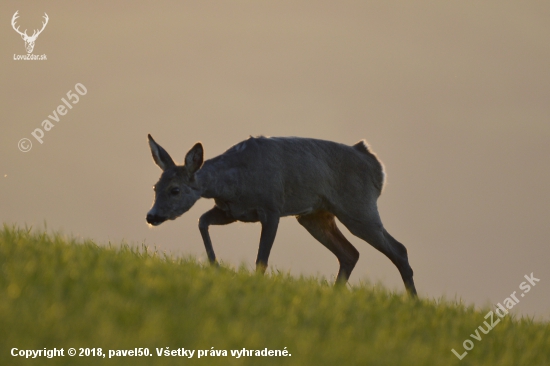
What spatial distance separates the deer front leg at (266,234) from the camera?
12.3 m

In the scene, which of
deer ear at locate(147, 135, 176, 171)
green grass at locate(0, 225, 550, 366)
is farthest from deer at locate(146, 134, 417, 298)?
green grass at locate(0, 225, 550, 366)

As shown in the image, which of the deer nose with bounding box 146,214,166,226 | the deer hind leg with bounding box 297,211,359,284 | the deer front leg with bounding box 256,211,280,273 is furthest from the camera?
the deer hind leg with bounding box 297,211,359,284

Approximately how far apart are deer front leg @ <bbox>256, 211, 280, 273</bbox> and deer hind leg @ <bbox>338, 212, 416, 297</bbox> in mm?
1625

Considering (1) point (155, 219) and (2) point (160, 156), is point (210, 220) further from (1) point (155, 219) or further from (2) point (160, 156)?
(2) point (160, 156)

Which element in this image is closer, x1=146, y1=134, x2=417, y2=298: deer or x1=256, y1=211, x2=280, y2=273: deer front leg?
x1=146, y1=134, x2=417, y2=298: deer

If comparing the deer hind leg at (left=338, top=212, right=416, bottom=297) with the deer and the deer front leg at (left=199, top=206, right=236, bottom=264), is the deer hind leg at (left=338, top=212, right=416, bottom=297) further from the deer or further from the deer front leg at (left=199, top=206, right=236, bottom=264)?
the deer front leg at (left=199, top=206, right=236, bottom=264)

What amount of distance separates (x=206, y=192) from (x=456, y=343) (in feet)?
15.0

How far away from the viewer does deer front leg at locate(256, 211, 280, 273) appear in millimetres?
12289

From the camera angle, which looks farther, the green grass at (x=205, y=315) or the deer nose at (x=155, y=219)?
the deer nose at (x=155, y=219)

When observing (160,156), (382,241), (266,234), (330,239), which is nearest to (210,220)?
(266,234)

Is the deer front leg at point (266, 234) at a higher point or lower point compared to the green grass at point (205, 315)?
higher

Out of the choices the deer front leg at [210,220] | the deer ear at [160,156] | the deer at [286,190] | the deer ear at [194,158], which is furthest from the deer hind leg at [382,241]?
the deer ear at [160,156]

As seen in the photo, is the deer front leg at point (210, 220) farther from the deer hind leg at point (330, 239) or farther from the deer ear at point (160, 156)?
the deer hind leg at point (330, 239)

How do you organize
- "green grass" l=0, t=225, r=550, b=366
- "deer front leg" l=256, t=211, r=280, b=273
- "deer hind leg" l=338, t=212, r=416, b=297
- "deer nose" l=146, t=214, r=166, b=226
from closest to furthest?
"green grass" l=0, t=225, r=550, b=366 < "deer nose" l=146, t=214, r=166, b=226 < "deer front leg" l=256, t=211, r=280, b=273 < "deer hind leg" l=338, t=212, r=416, b=297
